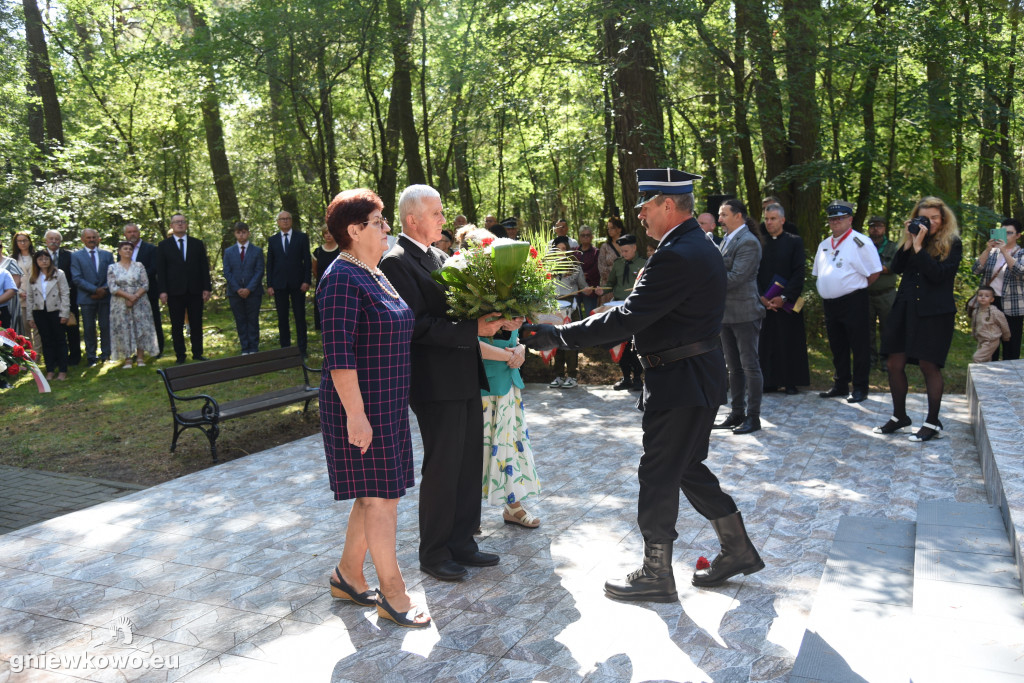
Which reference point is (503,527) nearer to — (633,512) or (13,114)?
(633,512)

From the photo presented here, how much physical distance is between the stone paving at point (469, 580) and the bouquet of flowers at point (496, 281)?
5.18ft

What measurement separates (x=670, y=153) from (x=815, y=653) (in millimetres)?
10040

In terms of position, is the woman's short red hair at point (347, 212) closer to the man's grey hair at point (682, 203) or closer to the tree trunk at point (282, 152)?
the man's grey hair at point (682, 203)

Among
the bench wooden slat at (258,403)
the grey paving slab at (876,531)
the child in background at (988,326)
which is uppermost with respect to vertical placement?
the child in background at (988,326)

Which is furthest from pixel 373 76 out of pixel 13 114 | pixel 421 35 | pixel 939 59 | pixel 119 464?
pixel 119 464

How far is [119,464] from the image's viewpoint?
7.80 meters

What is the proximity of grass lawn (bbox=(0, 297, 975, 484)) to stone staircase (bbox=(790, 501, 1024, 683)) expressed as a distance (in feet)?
17.3

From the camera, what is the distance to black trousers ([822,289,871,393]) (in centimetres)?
883

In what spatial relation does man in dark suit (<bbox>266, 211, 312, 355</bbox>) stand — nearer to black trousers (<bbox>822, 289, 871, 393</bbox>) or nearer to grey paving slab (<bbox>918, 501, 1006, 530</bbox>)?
black trousers (<bbox>822, 289, 871, 393</bbox>)

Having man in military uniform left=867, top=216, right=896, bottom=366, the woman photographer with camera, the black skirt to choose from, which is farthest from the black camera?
man in military uniform left=867, top=216, right=896, bottom=366

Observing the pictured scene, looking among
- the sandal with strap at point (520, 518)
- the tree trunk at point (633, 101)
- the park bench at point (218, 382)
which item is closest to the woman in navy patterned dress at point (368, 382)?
the sandal with strap at point (520, 518)

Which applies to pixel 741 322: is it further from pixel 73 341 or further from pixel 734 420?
pixel 73 341

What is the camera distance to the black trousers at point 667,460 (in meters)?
4.11

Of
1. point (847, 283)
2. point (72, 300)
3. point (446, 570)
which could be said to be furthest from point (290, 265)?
point (446, 570)
